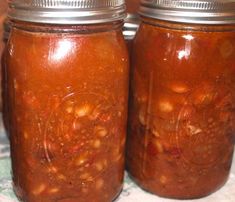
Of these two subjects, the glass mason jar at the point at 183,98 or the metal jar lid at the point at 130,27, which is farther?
the metal jar lid at the point at 130,27

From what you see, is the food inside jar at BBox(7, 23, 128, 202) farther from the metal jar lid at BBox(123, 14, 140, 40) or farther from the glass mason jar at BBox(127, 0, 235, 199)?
the metal jar lid at BBox(123, 14, 140, 40)

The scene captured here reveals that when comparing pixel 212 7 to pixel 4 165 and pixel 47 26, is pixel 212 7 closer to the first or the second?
pixel 47 26

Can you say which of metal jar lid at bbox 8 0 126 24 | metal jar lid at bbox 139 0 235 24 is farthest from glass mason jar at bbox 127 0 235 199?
metal jar lid at bbox 8 0 126 24

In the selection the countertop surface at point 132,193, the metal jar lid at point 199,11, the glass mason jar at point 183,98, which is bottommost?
the countertop surface at point 132,193

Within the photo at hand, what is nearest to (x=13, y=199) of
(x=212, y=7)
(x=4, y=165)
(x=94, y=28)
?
(x=4, y=165)

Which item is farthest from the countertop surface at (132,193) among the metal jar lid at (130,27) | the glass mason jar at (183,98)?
the metal jar lid at (130,27)

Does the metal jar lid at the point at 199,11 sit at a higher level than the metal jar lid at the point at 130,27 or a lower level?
higher

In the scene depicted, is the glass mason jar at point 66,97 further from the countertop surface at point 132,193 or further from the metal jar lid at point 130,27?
the metal jar lid at point 130,27

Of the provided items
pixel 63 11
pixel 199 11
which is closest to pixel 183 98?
pixel 199 11
